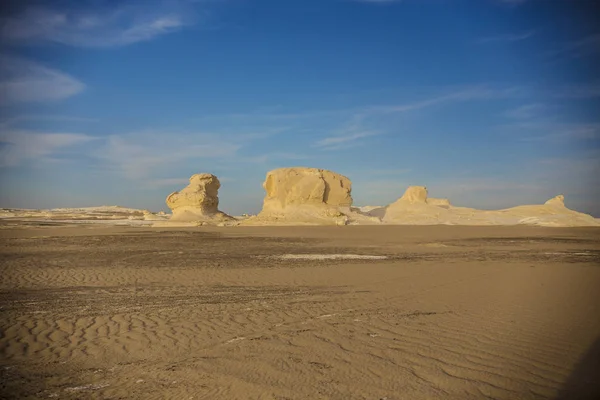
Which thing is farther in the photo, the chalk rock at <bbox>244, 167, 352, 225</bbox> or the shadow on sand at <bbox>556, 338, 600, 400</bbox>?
the chalk rock at <bbox>244, 167, 352, 225</bbox>

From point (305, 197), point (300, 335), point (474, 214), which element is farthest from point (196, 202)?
point (300, 335)

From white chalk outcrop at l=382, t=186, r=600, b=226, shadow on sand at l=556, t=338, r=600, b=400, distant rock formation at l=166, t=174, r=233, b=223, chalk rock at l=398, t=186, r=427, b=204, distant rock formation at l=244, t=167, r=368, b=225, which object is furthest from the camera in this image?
chalk rock at l=398, t=186, r=427, b=204

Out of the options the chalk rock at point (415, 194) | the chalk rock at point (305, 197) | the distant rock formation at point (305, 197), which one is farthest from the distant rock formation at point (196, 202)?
the chalk rock at point (415, 194)

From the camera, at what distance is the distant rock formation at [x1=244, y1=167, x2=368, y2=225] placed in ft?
174

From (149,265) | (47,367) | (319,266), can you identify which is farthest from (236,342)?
(149,265)

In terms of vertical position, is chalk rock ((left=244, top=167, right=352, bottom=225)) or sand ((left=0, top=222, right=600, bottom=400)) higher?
chalk rock ((left=244, top=167, right=352, bottom=225))

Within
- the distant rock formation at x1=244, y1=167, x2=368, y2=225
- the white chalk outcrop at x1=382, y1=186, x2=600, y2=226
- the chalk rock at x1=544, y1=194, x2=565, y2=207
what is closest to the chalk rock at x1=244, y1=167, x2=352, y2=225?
the distant rock formation at x1=244, y1=167, x2=368, y2=225

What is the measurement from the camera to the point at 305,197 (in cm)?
5572

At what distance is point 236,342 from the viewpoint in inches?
228

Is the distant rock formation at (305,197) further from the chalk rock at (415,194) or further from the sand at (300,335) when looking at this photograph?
the sand at (300,335)

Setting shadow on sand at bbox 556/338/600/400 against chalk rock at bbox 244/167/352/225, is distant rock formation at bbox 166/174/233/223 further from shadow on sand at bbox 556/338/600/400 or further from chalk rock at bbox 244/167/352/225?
shadow on sand at bbox 556/338/600/400

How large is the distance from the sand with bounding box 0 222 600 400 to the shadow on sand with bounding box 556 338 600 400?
0.02 metres

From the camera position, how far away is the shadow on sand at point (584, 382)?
3.96 meters

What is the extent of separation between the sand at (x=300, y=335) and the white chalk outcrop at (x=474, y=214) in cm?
4811
